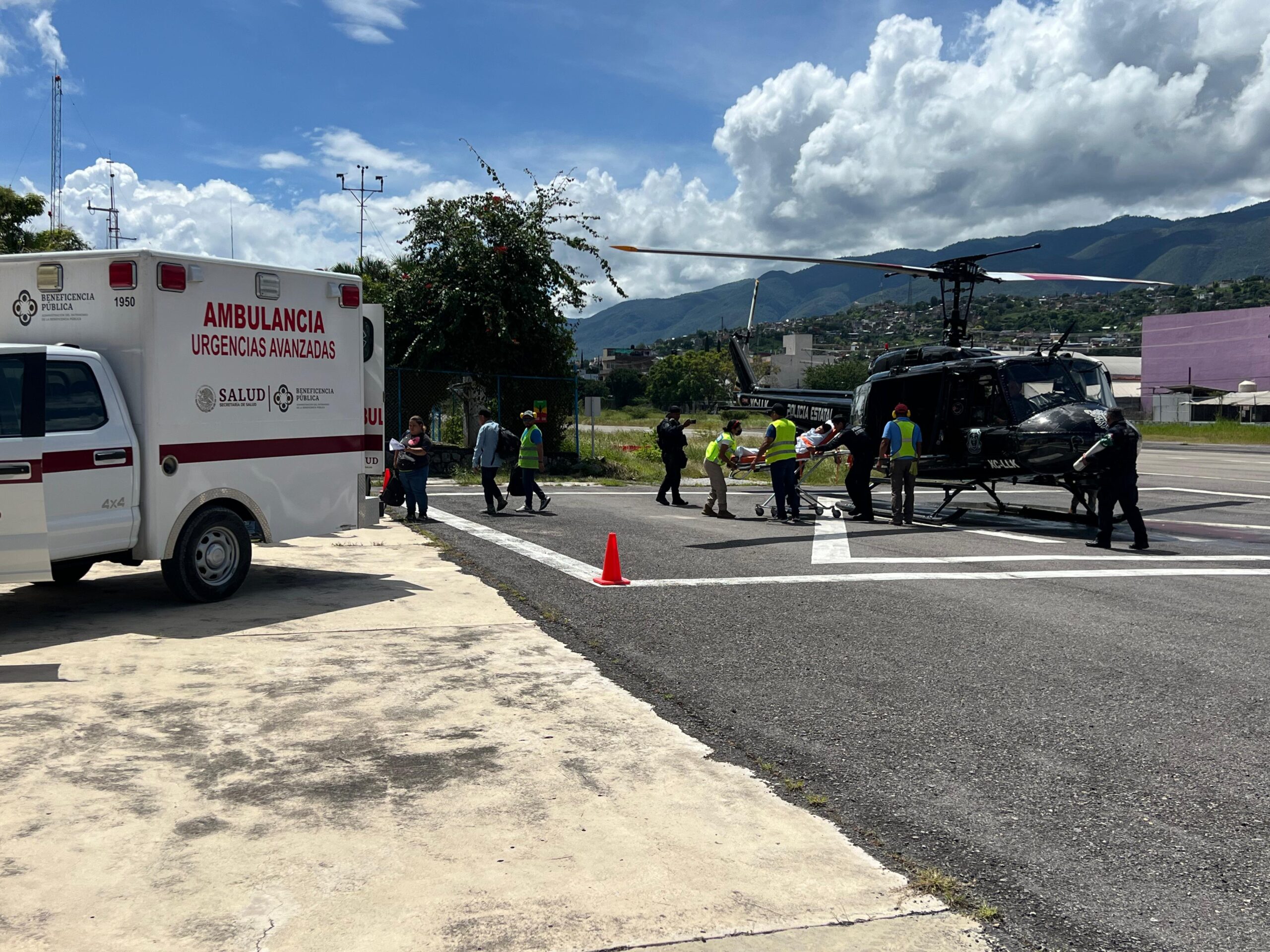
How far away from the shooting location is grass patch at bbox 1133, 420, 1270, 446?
49875 millimetres

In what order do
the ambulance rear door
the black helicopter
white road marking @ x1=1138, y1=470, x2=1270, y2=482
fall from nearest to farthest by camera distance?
the ambulance rear door
the black helicopter
white road marking @ x1=1138, y1=470, x2=1270, y2=482

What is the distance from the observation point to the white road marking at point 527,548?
35.8 feet

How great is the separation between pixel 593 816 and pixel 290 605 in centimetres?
529

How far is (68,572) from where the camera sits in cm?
941

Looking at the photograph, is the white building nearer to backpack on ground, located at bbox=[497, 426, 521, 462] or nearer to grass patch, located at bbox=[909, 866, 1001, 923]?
backpack on ground, located at bbox=[497, 426, 521, 462]

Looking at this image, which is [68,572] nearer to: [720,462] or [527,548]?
[527,548]

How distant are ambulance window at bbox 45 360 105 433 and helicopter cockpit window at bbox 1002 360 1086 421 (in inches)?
505

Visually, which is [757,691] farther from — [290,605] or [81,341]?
[81,341]

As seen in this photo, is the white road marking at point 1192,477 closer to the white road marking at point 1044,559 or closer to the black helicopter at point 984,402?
the black helicopter at point 984,402

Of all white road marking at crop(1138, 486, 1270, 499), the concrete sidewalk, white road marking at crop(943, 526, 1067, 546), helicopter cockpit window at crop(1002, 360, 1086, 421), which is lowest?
the concrete sidewalk

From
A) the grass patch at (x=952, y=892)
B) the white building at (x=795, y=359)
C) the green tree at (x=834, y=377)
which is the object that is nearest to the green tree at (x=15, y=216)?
the grass patch at (x=952, y=892)

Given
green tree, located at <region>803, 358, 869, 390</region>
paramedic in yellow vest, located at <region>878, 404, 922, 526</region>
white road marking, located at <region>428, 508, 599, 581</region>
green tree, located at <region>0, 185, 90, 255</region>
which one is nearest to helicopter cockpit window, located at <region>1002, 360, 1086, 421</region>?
paramedic in yellow vest, located at <region>878, 404, 922, 526</region>

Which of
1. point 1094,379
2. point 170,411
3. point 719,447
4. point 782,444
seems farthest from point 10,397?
point 1094,379

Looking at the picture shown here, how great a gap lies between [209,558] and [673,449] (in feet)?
37.2
